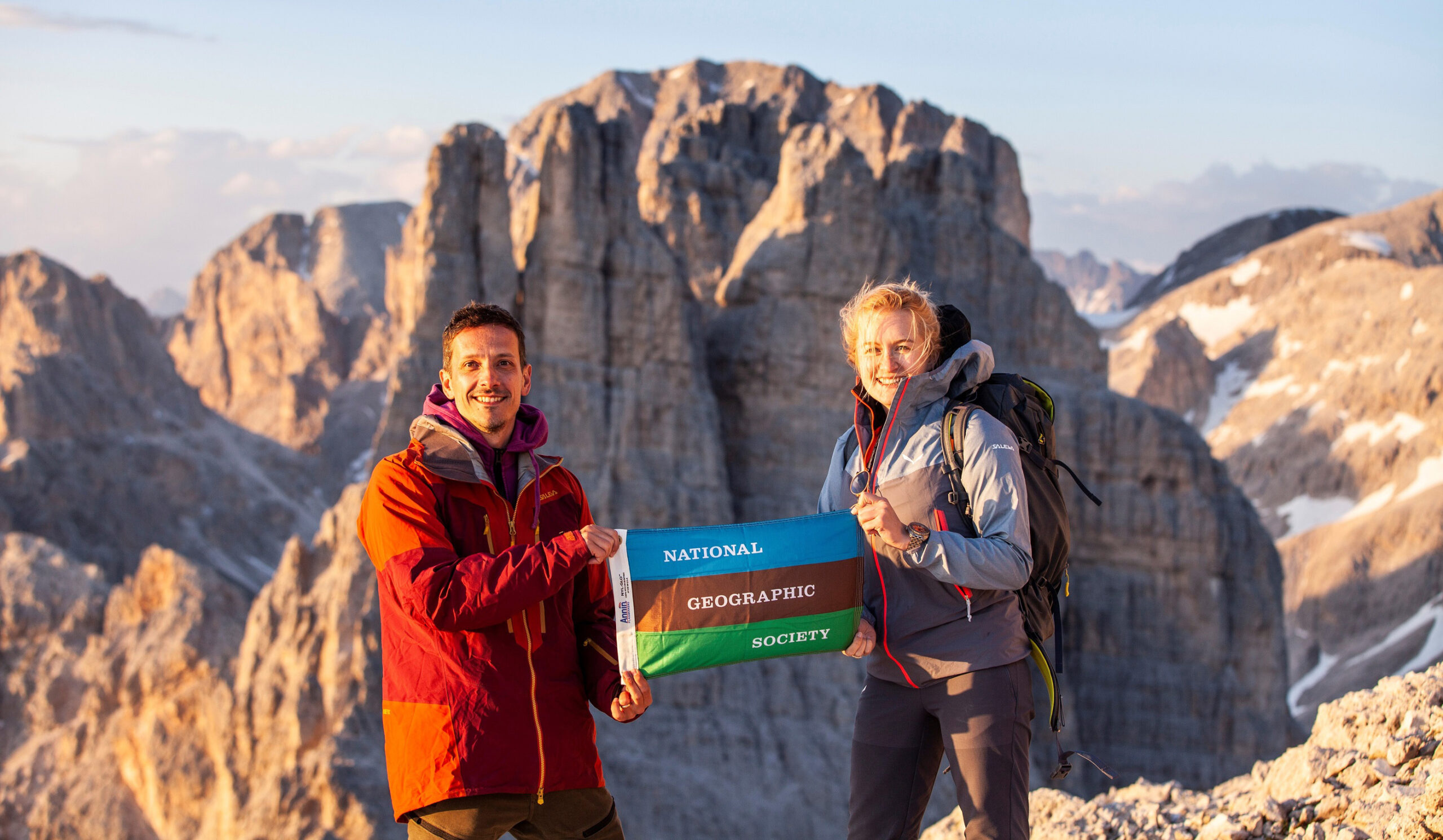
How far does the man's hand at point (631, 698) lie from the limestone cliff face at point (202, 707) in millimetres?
20496

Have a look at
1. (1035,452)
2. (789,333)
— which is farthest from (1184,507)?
(1035,452)

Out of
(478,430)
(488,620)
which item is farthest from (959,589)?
(478,430)

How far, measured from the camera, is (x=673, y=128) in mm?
49000

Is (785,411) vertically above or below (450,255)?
below

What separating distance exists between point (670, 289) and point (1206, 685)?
1852 centimetres

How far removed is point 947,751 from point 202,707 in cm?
2591

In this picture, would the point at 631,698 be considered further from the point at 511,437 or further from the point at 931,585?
the point at 931,585

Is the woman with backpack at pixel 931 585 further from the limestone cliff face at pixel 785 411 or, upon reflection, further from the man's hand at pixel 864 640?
the limestone cliff face at pixel 785 411

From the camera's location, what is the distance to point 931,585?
504 cm

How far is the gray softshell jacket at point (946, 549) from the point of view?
478cm

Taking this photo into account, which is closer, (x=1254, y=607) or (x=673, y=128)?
(x=1254, y=607)

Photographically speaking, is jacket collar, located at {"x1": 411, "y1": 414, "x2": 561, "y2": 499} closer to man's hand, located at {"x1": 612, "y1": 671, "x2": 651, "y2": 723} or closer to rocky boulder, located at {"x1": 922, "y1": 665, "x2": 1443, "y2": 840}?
man's hand, located at {"x1": 612, "y1": 671, "x2": 651, "y2": 723}

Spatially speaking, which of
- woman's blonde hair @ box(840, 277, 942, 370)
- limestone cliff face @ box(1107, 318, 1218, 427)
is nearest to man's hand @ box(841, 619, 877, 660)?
woman's blonde hair @ box(840, 277, 942, 370)

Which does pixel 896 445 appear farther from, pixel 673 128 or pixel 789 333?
pixel 673 128
